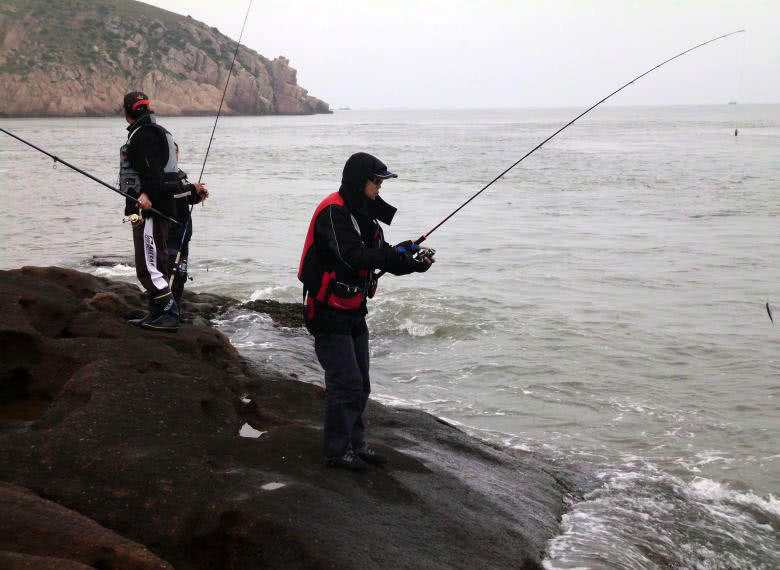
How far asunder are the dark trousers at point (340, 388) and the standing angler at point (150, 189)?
7.92 feet

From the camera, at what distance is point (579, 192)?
26.5 metres

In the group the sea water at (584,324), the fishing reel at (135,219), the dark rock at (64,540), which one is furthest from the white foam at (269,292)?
the dark rock at (64,540)

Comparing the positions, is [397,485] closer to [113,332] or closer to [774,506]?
[113,332]

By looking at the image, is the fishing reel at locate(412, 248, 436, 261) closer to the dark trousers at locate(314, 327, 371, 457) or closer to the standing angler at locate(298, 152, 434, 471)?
the standing angler at locate(298, 152, 434, 471)

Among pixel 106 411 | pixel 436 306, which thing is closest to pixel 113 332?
pixel 106 411

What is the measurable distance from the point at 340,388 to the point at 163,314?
103 inches

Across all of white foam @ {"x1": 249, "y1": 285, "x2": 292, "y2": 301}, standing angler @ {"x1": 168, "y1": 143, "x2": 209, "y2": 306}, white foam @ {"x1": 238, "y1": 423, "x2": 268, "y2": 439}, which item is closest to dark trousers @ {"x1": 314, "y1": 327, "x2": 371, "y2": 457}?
white foam @ {"x1": 238, "y1": 423, "x2": 268, "y2": 439}

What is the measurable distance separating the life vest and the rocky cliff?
107 m

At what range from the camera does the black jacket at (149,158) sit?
6520 mm

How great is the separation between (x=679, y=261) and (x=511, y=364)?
6.97 m

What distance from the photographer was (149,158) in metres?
6.57

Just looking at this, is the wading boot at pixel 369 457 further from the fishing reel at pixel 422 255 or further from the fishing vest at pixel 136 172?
the fishing vest at pixel 136 172

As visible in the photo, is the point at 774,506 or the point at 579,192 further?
the point at 579,192

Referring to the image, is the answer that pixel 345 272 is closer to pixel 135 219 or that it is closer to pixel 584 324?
pixel 135 219
